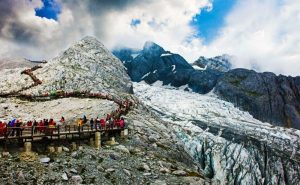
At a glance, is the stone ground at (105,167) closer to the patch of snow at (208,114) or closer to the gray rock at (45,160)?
the gray rock at (45,160)

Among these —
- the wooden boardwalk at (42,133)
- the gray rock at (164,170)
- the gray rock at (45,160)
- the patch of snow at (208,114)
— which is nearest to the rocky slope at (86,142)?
the gray rock at (164,170)

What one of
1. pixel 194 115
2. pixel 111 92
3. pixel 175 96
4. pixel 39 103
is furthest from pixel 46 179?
pixel 175 96

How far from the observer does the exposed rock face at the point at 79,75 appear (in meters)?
86.9

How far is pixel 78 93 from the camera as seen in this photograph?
78.4m

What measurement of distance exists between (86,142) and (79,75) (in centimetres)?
5216

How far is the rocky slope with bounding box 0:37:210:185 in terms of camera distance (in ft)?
108

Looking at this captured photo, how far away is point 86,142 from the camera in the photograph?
43625 millimetres

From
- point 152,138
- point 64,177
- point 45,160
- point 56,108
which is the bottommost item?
point 64,177

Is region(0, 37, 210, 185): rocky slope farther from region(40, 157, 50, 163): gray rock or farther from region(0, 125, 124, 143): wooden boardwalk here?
region(0, 125, 124, 143): wooden boardwalk

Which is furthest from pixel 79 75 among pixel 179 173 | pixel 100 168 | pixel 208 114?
pixel 208 114

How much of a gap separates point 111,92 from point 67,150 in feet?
165

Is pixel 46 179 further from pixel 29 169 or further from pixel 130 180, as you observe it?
pixel 130 180

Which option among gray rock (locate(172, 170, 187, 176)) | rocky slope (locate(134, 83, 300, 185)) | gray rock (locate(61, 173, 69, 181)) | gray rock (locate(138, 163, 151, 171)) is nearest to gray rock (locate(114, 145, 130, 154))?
gray rock (locate(138, 163, 151, 171))

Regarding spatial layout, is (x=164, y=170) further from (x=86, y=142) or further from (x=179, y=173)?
(x=86, y=142)
